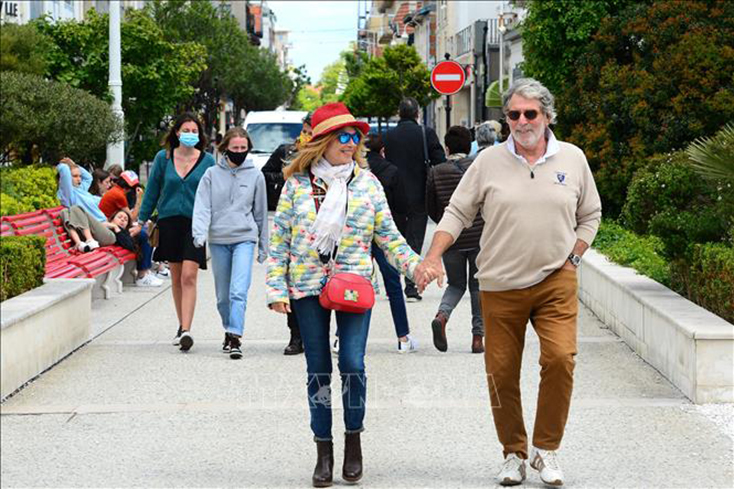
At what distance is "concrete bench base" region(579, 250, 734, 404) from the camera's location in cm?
841

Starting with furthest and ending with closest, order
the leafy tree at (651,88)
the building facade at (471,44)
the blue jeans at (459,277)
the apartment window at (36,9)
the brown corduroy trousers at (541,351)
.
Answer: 1. the building facade at (471,44)
2. the apartment window at (36,9)
3. the leafy tree at (651,88)
4. the blue jeans at (459,277)
5. the brown corduroy trousers at (541,351)

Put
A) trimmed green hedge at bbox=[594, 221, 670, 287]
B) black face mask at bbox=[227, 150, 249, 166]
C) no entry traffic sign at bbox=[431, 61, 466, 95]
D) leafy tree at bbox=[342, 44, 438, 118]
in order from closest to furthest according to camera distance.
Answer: black face mask at bbox=[227, 150, 249, 166], trimmed green hedge at bbox=[594, 221, 670, 287], no entry traffic sign at bbox=[431, 61, 466, 95], leafy tree at bbox=[342, 44, 438, 118]

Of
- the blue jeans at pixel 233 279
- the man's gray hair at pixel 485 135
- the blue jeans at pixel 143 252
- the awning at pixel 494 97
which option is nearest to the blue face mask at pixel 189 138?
the blue jeans at pixel 233 279

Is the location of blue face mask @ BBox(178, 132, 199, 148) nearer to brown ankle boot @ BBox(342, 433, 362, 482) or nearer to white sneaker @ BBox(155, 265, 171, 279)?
brown ankle boot @ BBox(342, 433, 362, 482)

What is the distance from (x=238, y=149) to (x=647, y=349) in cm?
Result: 325

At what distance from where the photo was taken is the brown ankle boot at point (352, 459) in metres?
6.54

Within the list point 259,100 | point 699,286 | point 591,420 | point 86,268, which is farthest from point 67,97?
point 259,100

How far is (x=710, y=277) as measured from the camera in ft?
32.4

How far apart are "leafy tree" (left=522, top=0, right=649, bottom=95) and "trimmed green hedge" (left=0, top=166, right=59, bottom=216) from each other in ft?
26.6

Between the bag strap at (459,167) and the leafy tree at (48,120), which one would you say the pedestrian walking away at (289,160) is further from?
the leafy tree at (48,120)

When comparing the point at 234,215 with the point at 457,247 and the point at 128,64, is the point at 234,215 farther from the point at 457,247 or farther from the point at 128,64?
the point at 128,64

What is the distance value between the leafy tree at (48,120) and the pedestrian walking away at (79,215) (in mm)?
1030

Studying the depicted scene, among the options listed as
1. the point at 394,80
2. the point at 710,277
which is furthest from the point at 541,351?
the point at 394,80

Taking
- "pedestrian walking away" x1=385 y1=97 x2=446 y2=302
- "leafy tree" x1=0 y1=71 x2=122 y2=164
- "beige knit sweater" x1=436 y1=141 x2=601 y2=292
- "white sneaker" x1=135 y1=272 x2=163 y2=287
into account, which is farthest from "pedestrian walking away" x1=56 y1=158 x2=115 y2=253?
"beige knit sweater" x1=436 y1=141 x2=601 y2=292
